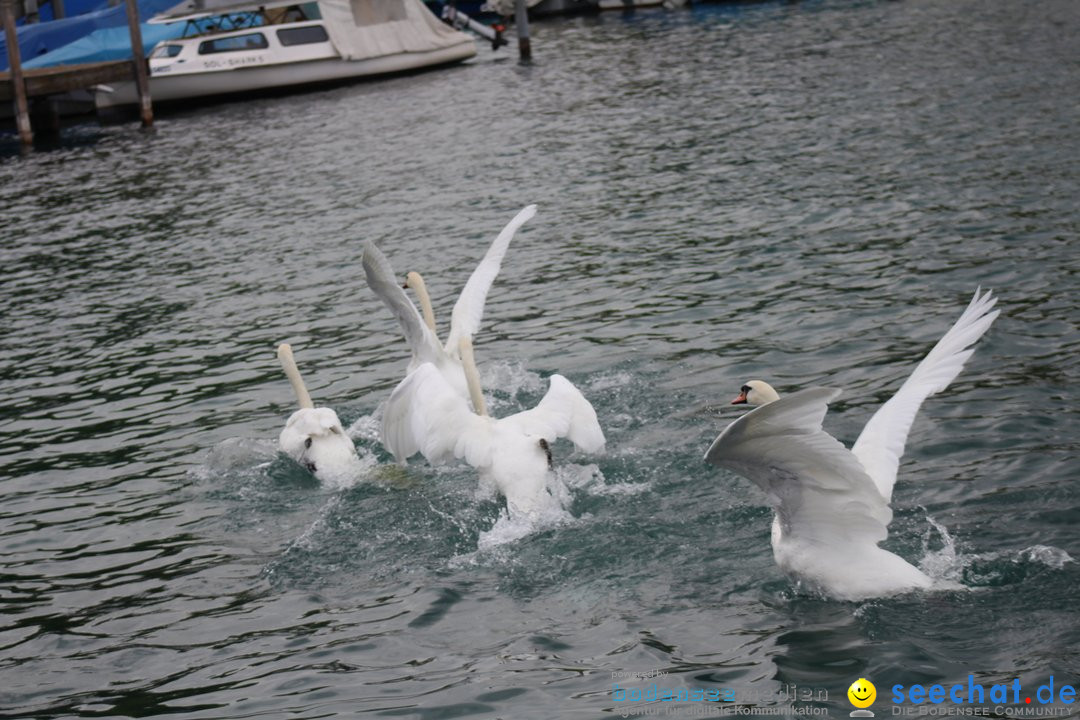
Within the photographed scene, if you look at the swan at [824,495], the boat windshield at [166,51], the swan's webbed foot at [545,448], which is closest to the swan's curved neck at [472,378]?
the swan's webbed foot at [545,448]

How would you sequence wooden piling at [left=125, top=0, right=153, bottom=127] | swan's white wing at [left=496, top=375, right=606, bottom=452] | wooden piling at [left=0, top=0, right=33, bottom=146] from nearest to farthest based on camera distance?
1. swan's white wing at [left=496, top=375, right=606, bottom=452]
2. wooden piling at [left=0, top=0, right=33, bottom=146]
3. wooden piling at [left=125, top=0, right=153, bottom=127]

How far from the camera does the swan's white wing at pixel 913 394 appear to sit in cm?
698

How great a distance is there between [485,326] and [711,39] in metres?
22.2

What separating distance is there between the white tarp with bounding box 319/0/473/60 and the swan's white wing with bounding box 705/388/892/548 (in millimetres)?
27508

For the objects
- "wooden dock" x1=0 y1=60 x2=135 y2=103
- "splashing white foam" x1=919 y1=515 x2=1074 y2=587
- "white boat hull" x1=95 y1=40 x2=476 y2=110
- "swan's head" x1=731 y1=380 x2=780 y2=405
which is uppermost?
"wooden dock" x1=0 y1=60 x2=135 y2=103

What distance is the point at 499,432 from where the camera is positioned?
27.2 ft

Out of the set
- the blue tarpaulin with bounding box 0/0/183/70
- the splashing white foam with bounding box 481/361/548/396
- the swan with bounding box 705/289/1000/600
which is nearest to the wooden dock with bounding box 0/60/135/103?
the blue tarpaulin with bounding box 0/0/183/70

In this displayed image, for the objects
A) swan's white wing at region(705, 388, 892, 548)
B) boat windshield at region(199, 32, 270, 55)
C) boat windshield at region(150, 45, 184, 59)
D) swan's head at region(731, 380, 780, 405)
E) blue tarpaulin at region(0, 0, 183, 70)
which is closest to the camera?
swan's white wing at region(705, 388, 892, 548)

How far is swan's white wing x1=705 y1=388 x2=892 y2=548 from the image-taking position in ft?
19.2

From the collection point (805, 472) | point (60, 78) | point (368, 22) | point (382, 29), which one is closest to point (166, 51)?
point (60, 78)

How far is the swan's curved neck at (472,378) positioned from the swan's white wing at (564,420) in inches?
16.1

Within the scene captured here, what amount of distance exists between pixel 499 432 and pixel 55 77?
22.8 m

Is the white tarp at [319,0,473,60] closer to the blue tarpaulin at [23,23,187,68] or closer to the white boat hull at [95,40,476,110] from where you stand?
the white boat hull at [95,40,476,110]

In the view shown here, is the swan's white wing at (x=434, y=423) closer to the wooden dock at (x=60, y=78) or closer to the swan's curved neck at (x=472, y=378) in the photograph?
the swan's curved neck at (x=472, y=378)
